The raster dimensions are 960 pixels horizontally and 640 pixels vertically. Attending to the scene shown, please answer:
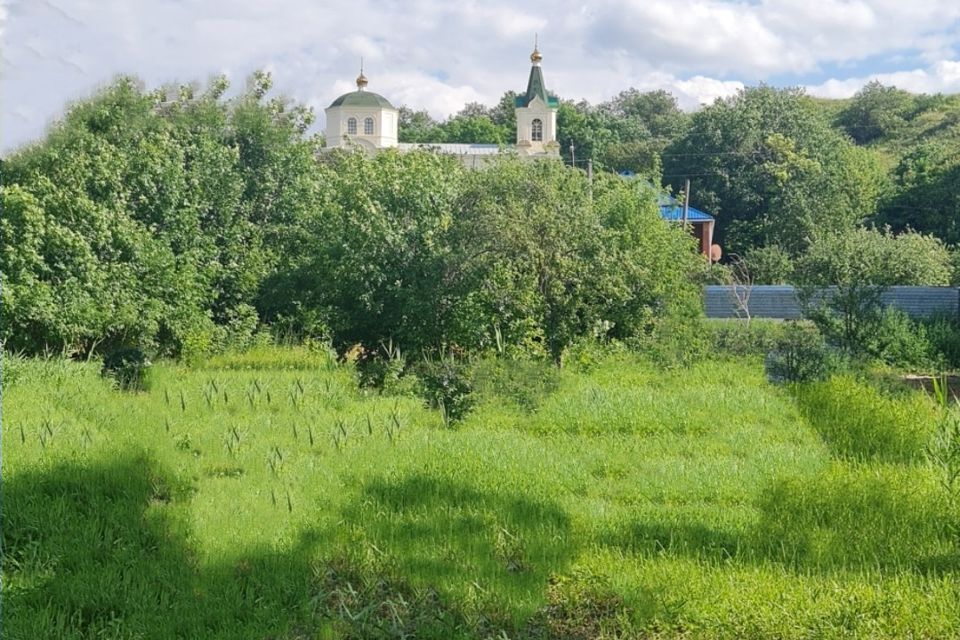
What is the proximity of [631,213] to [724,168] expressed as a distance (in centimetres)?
2384

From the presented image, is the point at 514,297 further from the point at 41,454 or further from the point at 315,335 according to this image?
the point at 41,454

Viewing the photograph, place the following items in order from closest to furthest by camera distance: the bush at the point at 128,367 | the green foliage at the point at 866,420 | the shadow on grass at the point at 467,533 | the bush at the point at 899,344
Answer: the shadow on grass at the point at 467,533
the green foliage at the point at 866,420
the bush at the point at 128,367
the bush at the point at 899,344

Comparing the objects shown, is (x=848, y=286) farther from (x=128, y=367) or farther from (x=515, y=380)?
(x=128, y=367)

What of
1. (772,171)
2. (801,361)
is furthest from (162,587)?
(772,171)

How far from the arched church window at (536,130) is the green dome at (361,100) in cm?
759

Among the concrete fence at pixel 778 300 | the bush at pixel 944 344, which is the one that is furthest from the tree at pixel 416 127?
the bush at pixel 944 344

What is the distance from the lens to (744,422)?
7125 millimetres

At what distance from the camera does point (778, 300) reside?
1955 cm

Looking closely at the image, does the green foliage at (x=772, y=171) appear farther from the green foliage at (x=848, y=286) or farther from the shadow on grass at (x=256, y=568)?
the shadow on grass at (x=256, y=568)

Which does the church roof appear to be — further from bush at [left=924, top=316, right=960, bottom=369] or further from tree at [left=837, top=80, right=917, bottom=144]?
bush at [left=924, top=316, right=960, bottom=369]

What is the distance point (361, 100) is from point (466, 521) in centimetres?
3484

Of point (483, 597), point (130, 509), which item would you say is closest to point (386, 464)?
point (130, 509)

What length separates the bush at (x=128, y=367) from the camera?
848cm

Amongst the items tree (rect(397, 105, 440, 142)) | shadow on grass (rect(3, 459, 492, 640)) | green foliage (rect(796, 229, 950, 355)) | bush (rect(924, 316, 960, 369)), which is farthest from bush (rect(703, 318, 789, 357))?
tree (rect(397, 105, 440, 142))
